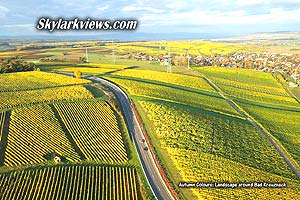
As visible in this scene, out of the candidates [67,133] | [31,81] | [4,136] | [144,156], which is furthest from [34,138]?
[31,81]

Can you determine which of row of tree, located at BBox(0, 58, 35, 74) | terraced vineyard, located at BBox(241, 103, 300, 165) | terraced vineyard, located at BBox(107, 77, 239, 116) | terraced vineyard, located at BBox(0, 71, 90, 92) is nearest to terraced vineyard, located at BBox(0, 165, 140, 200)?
terraced vineyard, located at BBox(241, 103, 300, 165)

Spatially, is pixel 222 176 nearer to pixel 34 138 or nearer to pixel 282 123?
pixel 34 138

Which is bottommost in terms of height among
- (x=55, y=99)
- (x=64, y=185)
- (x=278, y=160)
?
(x=278, y=160)

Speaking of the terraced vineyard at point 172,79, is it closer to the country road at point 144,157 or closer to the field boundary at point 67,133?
the country road at point 144,157

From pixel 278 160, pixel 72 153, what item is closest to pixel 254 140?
pixel 278 160

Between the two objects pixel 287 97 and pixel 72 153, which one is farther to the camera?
pixel 287 97

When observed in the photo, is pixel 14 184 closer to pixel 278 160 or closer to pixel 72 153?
pixel 72 153
